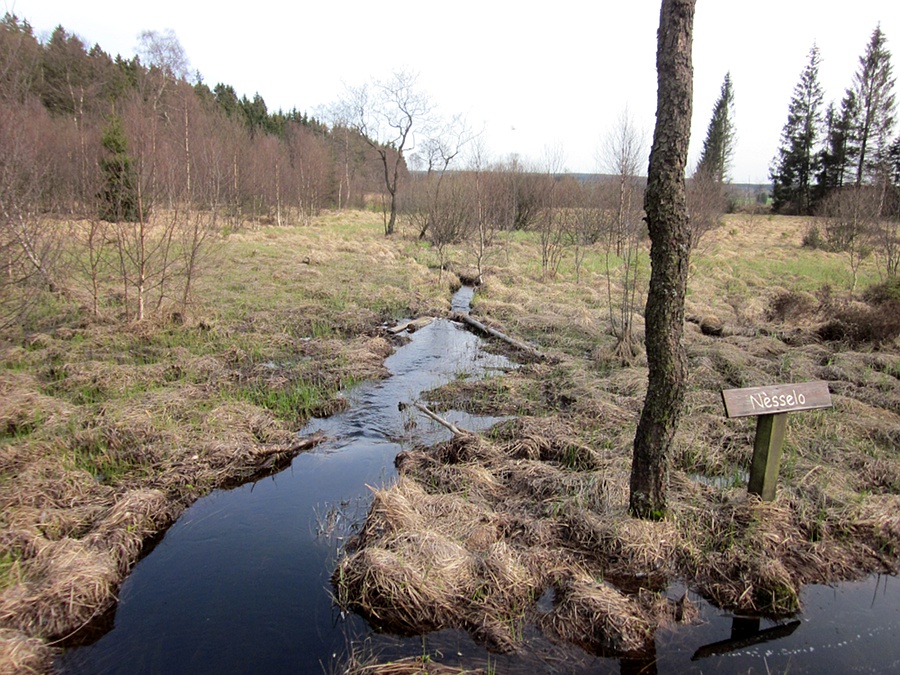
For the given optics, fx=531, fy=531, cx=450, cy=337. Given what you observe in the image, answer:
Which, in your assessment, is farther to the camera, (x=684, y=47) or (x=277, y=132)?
(x=277, y=132)

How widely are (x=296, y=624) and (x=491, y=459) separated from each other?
2.64 metres

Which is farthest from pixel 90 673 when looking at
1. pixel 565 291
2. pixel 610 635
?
pixel 565 291

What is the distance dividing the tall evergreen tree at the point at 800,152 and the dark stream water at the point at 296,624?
45.5 metres

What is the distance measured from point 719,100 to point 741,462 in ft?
164

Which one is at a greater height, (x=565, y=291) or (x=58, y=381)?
(x=565, y=291)

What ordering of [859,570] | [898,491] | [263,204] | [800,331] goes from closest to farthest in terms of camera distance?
[859,570] < [898,491] < [800,331] < [263,204]

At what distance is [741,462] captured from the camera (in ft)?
18.9

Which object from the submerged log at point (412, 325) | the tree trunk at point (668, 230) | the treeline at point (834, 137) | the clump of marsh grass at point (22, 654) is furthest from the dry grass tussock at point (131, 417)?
the treeline at point (834, 137)

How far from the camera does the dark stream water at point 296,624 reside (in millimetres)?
3387

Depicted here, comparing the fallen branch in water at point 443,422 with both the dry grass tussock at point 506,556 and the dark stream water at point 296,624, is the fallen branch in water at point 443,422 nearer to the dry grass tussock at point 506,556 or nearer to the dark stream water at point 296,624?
the dry grass tussock at point 506,556

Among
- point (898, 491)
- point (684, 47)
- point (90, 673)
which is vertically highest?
point (684, 47)

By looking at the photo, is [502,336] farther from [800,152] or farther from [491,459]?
[800,152]

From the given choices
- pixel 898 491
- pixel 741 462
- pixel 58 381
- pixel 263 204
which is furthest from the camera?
pixel 263 204

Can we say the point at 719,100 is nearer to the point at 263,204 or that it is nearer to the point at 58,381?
the point at 263,204
